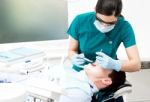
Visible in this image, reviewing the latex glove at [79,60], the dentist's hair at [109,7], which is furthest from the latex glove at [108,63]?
the dentist's hair at [109,7]

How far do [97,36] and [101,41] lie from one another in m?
0.04

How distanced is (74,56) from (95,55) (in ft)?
0.48

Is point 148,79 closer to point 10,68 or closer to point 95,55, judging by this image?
point 95,55

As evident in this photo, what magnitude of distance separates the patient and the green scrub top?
0.15m

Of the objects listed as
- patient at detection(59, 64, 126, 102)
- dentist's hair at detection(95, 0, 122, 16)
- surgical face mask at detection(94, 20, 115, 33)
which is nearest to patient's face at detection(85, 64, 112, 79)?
patient at detection(59, 64, 126, 102)

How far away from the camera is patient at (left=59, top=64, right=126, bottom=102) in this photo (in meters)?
1.73

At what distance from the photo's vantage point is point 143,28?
281 centimetres

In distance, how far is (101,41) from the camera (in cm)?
194

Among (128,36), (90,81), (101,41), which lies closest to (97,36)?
(101,41)

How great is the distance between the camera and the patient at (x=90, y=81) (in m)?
1.73

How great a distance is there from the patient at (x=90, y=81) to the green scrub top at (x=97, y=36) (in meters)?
0.15

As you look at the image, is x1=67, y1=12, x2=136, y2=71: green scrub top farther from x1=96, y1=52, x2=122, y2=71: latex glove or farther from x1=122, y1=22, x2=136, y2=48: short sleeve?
x1=96, y1=52, x2=122, y2=71: latex glove

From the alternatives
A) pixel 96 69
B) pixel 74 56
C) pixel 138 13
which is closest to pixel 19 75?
pixel 74 56

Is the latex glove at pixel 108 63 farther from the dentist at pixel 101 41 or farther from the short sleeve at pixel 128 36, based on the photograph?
the short sleeve at pixel 128 36
